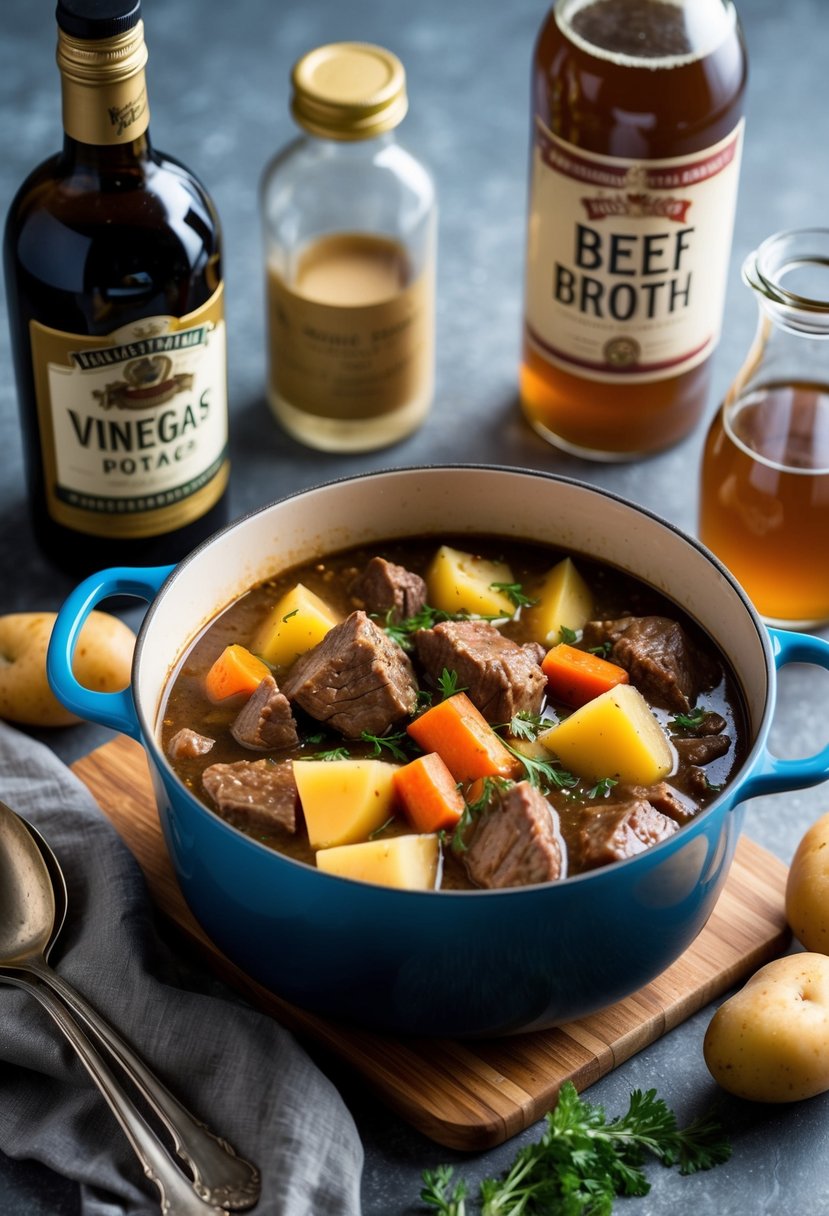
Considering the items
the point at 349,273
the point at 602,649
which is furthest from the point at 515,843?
the point at 349,273

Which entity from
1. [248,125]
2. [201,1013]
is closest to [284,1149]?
[201,1013]

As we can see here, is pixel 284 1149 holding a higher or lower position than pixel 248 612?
lower

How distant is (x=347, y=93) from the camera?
3.55 m

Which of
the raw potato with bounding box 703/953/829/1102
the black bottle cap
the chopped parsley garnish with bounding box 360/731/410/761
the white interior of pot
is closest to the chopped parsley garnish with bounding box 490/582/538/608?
the white interior of pot

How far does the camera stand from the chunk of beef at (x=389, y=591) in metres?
3.03

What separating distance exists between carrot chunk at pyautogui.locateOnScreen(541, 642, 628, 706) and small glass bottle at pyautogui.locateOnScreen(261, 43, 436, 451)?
1.15m

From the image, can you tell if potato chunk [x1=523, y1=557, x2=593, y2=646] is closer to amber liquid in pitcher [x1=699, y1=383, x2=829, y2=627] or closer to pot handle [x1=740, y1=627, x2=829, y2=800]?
amber liquid in pitcher [x1=699, y1=383, x2=829, y2=627]

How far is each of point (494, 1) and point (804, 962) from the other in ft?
11.8

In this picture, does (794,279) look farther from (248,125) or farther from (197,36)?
(197,36)

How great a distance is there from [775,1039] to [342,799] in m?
0.75

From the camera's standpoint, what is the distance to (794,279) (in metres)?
3.50

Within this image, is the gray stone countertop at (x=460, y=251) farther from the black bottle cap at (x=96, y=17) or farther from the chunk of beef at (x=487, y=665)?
the black bottle cap at (x=96, y=17)

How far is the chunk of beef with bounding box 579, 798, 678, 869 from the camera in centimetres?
248

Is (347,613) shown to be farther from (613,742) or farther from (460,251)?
(460,251)
